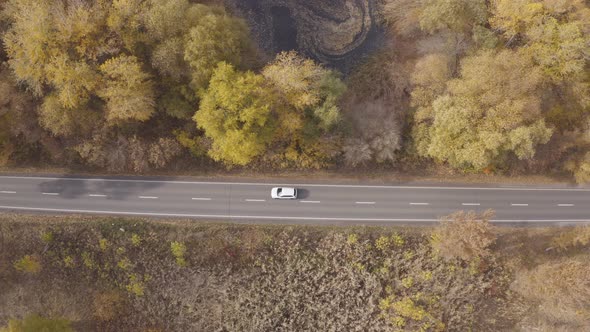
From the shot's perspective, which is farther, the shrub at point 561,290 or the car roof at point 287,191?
the car roof at point 287,191

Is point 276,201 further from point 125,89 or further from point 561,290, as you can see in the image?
point 561,290

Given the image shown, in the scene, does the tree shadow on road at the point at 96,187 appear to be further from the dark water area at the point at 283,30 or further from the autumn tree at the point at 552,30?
the autumn tree at the point at 552,30

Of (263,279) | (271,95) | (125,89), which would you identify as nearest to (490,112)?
(271,95)

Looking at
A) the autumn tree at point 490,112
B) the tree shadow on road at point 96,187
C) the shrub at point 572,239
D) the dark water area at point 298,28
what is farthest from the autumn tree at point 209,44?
the shrub at point 572,239

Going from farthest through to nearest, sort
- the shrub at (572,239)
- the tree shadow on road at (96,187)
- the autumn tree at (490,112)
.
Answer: the tree shadow on road at (96,187) → the shrub at (572,239) → the autumn tree at (490,112)

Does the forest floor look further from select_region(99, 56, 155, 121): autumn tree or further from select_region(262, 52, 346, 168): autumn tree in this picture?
select_region(99, 56, 155, 121): autumn tree

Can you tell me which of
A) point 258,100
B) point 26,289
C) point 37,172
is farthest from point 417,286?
point 37,172
